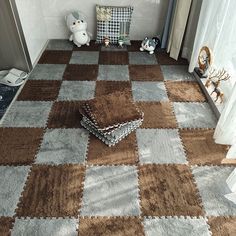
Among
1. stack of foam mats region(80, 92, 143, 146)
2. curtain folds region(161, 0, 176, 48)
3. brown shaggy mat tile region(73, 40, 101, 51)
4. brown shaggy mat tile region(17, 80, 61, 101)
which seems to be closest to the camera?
stack of foam mats region(80, 92, 143, 146)

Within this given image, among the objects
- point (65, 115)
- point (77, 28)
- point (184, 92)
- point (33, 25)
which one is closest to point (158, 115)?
point (184, 92)

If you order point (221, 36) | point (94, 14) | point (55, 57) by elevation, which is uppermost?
point (221, 36)

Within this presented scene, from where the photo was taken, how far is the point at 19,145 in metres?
2.12

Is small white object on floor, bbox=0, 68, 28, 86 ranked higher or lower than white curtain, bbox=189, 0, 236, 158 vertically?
lower

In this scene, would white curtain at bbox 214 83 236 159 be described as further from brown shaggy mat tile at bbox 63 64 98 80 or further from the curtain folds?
the curtain folds

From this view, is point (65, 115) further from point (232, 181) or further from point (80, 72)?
point (232, 181)

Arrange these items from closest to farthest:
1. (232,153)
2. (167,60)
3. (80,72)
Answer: (232,153) → (80,72) → (167,60)

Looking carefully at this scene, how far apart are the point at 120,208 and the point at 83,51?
2.41 meters

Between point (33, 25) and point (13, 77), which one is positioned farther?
point (33, 25)

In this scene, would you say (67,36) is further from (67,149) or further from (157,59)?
(67,149)

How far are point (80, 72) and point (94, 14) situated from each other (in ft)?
3.38

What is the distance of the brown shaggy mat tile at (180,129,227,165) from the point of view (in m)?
2.03

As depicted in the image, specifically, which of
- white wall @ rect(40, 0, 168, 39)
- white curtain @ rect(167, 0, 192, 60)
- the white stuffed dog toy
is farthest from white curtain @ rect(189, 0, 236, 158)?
the white stuffed dog toy

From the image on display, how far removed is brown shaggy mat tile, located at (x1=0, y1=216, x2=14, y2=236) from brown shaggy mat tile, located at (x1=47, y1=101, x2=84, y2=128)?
2.90 feet
